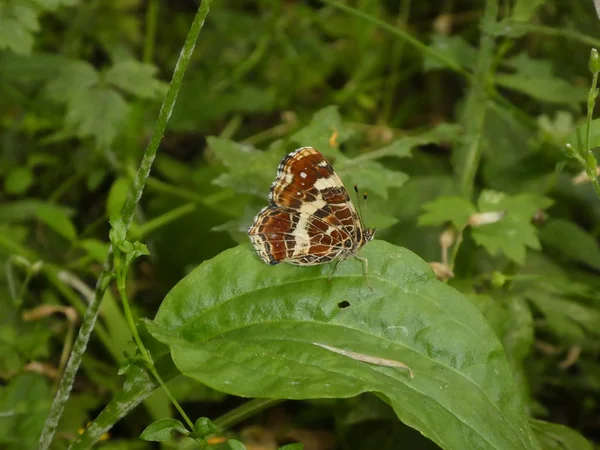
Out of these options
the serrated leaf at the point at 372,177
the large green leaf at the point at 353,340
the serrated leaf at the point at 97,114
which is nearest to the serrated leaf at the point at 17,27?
the serrated leaf at the point at 97,114

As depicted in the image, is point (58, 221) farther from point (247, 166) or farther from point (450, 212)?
point (450, 212)

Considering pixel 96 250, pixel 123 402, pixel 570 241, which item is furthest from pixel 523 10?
pixel 123 402

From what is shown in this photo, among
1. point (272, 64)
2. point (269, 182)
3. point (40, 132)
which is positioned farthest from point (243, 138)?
point (269, 182)

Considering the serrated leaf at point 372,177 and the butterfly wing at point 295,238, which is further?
the serrated leaf at point 372,177

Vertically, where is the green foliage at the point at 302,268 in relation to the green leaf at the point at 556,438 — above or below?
above

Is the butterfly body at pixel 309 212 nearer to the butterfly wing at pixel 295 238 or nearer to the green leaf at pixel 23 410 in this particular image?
the butterfly wing at pixel 295 238

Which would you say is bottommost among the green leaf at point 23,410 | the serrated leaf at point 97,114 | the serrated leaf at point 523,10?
the green leaf at point 23,410
